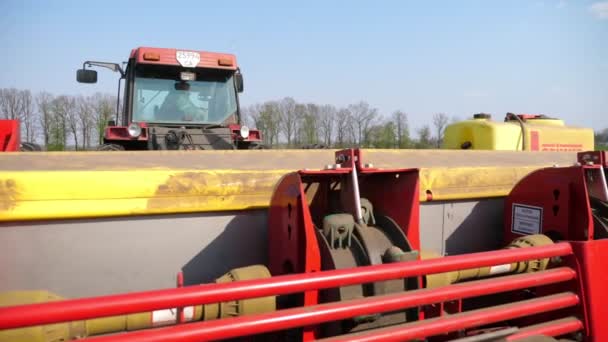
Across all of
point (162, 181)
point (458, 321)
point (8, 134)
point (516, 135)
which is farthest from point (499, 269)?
point (8, 134)

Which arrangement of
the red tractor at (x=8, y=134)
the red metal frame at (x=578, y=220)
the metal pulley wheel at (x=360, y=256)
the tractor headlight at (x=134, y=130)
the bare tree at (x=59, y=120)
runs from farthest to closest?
the bare tree at (x=59, y=120), the tractor headlight at (x=134, y=130), the red tractor at (x=8, y=134), the red metal frame at (x=578, y=220), the metal pulley wheel at (x=360, y=256)

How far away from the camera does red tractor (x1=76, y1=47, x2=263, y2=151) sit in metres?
4.94

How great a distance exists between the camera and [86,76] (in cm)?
530

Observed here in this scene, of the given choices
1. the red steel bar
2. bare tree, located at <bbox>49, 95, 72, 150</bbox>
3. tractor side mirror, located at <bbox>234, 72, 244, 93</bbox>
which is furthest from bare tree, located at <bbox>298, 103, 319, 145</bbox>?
the red steel bar

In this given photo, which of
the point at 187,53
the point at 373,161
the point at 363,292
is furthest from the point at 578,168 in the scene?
the point at 187,53

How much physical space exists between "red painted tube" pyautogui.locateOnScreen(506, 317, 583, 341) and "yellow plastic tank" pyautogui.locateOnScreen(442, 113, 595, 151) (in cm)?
309

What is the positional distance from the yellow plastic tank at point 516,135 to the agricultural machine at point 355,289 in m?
2.40

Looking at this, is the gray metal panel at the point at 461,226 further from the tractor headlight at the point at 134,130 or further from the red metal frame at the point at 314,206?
the tractor headlight at the point at 134,130

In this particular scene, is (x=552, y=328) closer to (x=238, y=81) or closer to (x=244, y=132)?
(x=244, y=132)

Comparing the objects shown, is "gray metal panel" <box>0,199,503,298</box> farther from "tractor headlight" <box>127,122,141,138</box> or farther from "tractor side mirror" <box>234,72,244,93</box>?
"tractor side mirror" <box>234,72,244,93</box>

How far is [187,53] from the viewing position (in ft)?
16.8

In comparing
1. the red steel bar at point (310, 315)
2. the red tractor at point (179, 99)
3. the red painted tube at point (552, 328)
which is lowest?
the red painted tube at point (552, 328)

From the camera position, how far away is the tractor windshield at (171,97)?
523 cm

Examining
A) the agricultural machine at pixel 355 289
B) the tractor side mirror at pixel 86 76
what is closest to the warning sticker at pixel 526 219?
the agricultural machine at pixel 355 289
